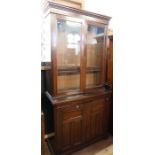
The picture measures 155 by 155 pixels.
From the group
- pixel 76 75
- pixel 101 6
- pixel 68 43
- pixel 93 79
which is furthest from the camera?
pixel 101 6

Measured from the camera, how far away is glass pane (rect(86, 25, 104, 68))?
2.20 metres

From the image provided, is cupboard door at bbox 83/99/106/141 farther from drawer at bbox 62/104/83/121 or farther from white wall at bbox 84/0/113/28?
white wall at bbox 84/0/113/28

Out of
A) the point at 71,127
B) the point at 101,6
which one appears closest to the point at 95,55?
the point at 101,6

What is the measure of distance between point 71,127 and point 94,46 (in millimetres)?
1267

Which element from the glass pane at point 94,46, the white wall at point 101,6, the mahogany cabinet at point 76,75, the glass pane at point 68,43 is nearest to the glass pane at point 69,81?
the mahogany cabinet at point 76,75

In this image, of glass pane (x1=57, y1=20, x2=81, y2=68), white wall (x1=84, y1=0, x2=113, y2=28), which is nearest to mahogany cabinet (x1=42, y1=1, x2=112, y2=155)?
glass pane (x1=57, y1=20, x2=81, y2=68)

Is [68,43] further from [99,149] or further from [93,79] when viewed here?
[99,149]

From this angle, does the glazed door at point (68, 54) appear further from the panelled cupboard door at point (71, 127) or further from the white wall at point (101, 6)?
the white wall at point (101, 6)

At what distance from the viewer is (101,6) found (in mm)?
2541

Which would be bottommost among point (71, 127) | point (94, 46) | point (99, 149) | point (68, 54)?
point (99, 149)

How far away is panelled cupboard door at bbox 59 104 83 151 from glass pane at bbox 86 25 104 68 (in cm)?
75
